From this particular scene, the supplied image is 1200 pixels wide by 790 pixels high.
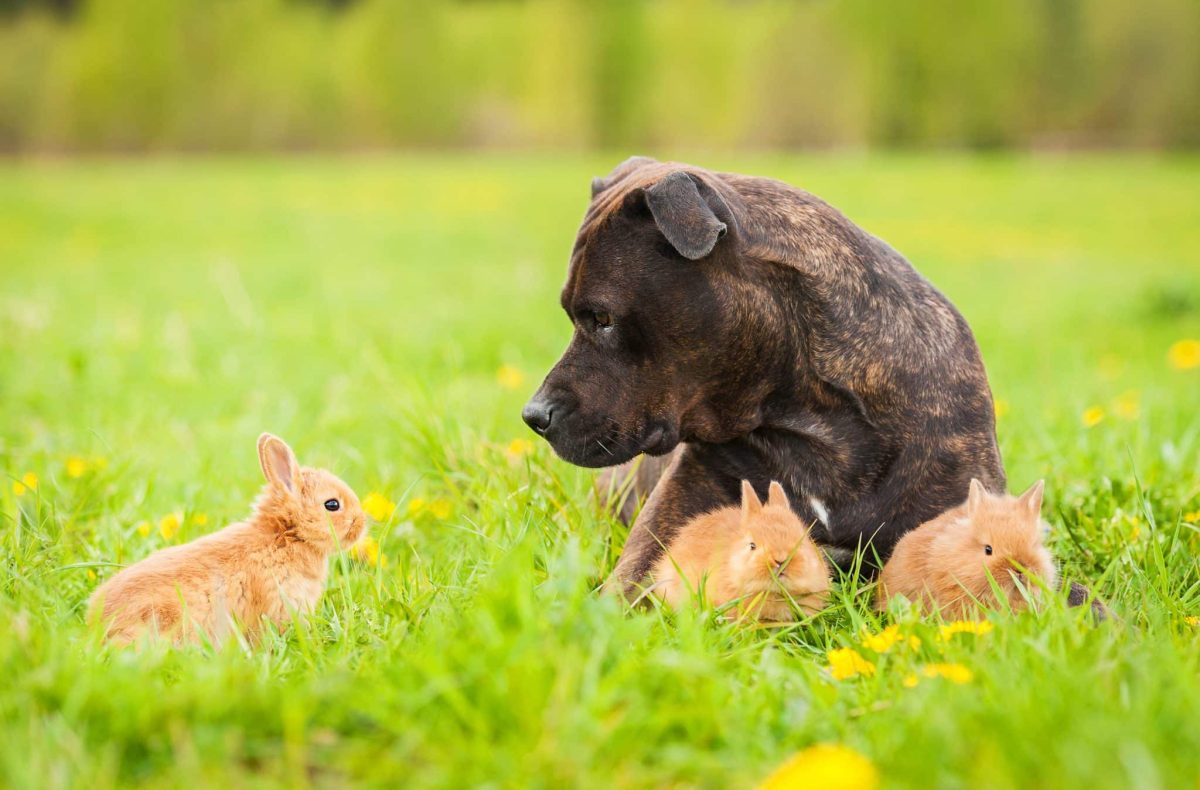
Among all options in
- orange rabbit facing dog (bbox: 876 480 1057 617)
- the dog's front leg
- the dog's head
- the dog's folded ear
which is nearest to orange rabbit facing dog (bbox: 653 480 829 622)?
the dog's front leg

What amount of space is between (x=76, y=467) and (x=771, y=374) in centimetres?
274

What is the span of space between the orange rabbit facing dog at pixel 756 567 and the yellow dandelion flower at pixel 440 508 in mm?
1058

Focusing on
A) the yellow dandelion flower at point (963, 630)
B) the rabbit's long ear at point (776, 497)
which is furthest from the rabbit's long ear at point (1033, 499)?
the rabbit's long ear at point (776, 497)

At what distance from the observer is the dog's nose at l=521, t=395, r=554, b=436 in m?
3.32

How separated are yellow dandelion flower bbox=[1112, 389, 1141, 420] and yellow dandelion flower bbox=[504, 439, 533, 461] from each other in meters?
2.96

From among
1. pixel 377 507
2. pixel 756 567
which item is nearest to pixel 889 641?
pixel 756 567

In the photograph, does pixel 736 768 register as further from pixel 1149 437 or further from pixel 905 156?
pixel 905 156

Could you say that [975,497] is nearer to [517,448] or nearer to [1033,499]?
[1033,499]

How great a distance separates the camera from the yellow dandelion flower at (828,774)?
1.78 m

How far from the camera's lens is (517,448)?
4336 mm

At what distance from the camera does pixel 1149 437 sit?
198 inches

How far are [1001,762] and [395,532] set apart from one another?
234 centimetres

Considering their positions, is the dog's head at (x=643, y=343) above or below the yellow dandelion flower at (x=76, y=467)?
above

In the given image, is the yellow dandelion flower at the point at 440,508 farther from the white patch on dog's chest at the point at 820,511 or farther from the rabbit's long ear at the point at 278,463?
the white patch on dog's chest at the point at 820,511
